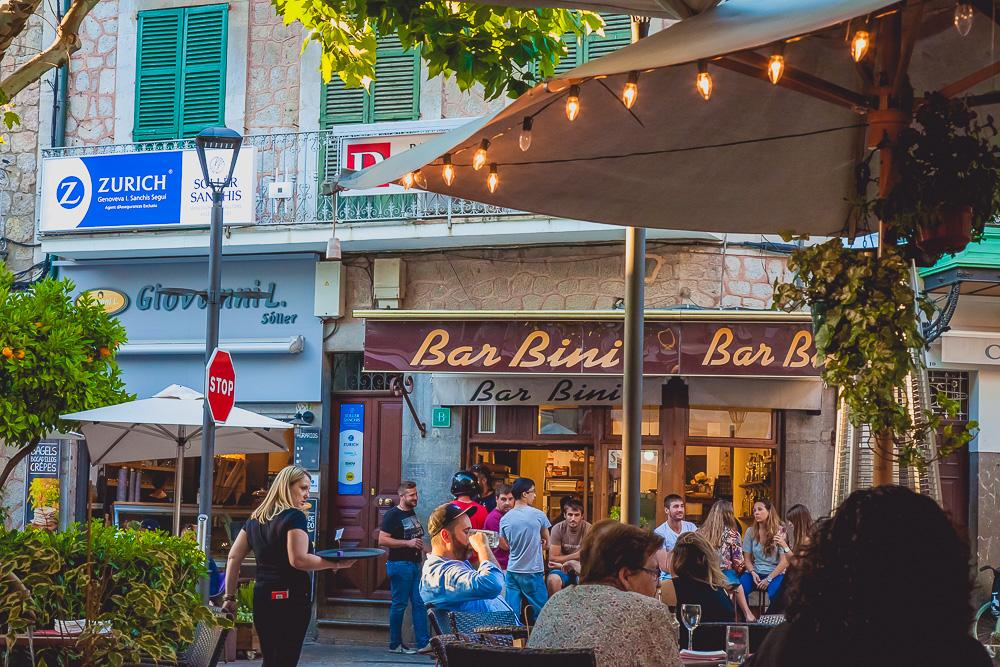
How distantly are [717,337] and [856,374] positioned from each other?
31.6 ft

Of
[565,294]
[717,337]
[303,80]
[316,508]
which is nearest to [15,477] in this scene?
[316,508]

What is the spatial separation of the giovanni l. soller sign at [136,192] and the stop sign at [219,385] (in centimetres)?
537

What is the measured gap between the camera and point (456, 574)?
25.6 feet

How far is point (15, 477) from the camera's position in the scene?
18562mm

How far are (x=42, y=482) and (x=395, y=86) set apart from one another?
7.19 metres

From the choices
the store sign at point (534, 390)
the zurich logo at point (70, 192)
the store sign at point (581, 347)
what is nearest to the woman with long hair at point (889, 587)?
the store sign at point (581, 347)

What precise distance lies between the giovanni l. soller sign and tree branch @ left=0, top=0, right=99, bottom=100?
7.74 metres

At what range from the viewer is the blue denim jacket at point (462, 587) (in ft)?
25.4

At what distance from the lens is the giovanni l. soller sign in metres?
17.1

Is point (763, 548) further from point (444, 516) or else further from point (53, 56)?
point (53, 56)

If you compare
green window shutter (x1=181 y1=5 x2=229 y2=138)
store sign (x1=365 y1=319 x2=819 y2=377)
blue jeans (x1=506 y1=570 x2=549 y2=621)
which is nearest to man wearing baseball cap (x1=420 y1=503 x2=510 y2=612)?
blue jeans (x1=506 y1=570 x2=549 y2=621)

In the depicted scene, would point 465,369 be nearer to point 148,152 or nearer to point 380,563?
point 380,563

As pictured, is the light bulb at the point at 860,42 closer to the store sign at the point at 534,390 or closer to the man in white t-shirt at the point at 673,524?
the man in white t-shirt at the point at 673,524

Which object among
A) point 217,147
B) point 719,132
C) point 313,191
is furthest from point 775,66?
point 313,191
